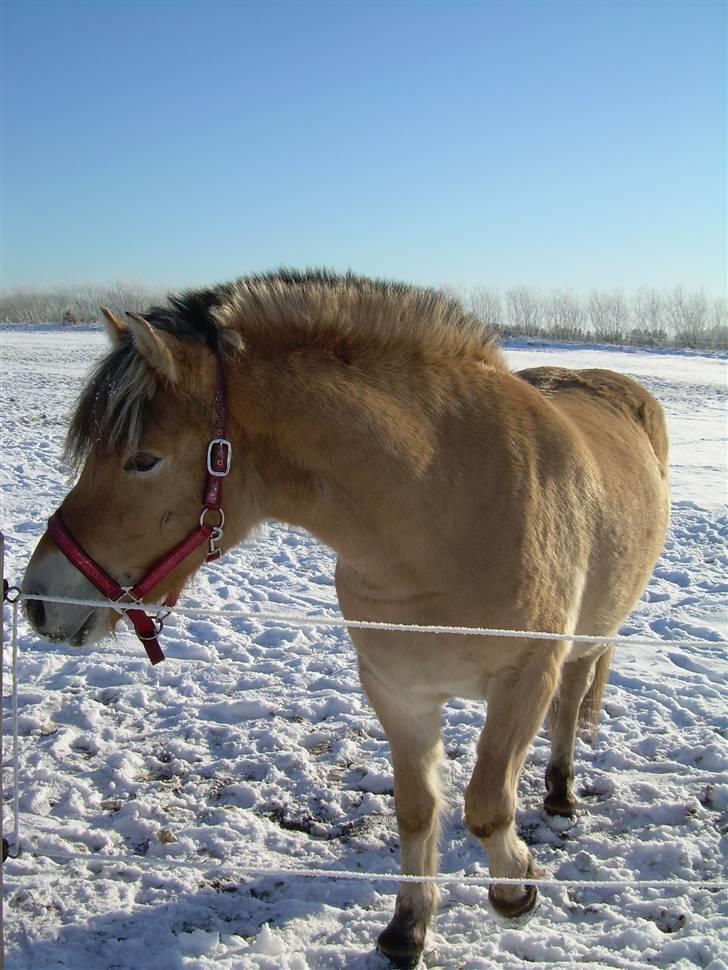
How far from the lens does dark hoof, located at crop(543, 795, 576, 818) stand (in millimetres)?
3181

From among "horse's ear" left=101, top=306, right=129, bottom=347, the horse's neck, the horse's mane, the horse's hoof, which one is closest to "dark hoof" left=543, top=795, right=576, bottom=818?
the horse's hoof

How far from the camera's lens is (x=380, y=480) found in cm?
209

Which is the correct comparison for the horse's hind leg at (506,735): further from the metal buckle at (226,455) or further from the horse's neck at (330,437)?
the metal buckle at (226,455)

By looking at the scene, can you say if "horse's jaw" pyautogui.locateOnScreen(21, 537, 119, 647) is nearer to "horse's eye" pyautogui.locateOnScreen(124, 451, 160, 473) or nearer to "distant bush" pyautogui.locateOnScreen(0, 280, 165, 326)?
"horse's eye" pyautogui.locateOnScreen(124, 451, 160, 473)

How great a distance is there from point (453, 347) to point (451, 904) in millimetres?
2044

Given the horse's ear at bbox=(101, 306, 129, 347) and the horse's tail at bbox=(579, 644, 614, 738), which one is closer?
the horse's ear at bbox=(101, 306, 129, 347)

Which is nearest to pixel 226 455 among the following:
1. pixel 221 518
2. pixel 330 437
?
pixel 221 518

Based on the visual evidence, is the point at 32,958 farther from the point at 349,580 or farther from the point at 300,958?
the point at 349,580

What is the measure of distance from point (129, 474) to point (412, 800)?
5.16ft

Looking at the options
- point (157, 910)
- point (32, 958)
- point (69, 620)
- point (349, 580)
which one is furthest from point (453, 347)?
point (32, 958)

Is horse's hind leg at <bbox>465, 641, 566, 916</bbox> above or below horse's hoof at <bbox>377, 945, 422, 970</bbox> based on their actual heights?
above

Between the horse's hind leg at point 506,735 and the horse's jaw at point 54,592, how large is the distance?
1251 millimetres

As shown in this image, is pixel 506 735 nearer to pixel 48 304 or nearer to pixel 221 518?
pixel 221 518

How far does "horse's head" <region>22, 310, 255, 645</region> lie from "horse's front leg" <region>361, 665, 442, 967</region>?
969 millimetres
